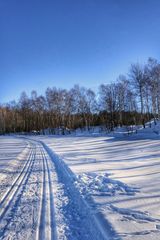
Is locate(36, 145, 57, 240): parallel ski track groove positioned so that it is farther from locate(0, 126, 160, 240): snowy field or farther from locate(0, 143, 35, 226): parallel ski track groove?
locate(0, 143, 35, 226): parallel ski track groove

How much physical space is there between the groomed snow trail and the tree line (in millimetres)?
43896

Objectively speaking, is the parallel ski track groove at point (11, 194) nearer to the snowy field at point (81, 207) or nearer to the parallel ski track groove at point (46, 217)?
the snowy field at point (81, 207)

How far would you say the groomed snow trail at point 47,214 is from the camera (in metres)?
5.45

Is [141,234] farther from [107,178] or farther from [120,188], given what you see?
[107,178]

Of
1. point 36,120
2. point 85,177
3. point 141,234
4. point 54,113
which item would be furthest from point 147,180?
point 36,120

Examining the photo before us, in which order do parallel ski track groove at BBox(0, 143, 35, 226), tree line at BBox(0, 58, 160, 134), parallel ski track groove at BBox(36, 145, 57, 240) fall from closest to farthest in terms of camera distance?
parallel ski track groove at BBox(36, 145, 57, 240) < parallel ski track groove at BBox(0, 143, 35, 226) < tree line at BBox(0, 58, 160, 134)

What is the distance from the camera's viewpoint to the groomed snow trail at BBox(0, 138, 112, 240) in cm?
545

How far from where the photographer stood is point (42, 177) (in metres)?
12.1

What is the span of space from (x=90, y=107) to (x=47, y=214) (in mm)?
75217

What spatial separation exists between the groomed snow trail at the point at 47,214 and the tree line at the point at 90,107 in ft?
144

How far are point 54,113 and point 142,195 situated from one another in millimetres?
72807

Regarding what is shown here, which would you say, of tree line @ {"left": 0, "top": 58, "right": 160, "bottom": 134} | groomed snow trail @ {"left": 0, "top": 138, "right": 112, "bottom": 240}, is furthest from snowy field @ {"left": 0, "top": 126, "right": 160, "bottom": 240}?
tree line @ {"left": 0, "top": 58, "right": 160, "bottom": 134}

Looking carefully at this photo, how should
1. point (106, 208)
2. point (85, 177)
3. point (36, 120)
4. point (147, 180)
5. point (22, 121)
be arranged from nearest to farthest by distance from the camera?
point (106, 208) → point (147, 180) → point (85, 177) → point (36, 120) → point (22, 121)

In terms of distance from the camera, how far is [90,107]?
3216 inches
